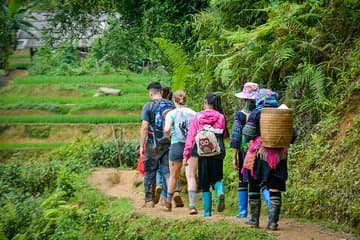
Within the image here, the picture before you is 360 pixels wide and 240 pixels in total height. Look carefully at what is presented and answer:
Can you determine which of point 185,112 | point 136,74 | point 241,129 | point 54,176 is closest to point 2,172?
point 54,176

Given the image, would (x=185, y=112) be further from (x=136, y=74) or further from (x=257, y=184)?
(x=136, y=74)

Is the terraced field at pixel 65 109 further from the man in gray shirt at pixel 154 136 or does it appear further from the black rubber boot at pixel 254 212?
the black rubber boot at pixel 254 212

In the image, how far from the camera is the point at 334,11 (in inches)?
403

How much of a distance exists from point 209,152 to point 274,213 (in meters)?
1.13

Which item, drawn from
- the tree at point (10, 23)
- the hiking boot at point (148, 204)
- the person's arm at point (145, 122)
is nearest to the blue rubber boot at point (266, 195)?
the person's arm at point (145, 122)

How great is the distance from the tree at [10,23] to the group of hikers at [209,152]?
3.63 metres

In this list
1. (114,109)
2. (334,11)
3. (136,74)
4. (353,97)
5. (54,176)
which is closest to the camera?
(353,97)

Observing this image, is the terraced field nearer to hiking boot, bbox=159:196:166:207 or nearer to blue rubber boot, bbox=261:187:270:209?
hiking boot, bbox=159:196:166:207

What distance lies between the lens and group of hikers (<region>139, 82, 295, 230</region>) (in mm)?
6984

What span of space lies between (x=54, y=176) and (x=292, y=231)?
26.8ft

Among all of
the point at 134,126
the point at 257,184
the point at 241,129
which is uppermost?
the point at 241,129

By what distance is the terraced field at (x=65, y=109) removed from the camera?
25.1 meters

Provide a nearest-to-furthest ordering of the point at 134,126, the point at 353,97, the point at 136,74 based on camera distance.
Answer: the point at 353,97, the point at 134,126, the point at 136,74

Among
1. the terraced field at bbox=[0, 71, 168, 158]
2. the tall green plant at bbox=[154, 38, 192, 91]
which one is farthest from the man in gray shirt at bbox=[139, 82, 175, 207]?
the terraced field at bbox=[0, 71, 168, 158]
